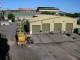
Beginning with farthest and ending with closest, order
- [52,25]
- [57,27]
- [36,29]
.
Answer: [57,27]
[52,25]
[36,29]

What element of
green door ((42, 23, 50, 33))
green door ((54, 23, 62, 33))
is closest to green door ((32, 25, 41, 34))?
green door ((42, 23, 50, 33))

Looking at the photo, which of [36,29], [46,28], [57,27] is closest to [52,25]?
[57,27]

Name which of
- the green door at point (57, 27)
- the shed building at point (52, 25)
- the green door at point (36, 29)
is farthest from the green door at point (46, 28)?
the green door at point (57, 27)

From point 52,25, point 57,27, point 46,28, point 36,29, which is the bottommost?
point 36,29

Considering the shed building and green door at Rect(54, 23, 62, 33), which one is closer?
the shed building

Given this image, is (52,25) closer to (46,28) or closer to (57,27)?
(57,27)

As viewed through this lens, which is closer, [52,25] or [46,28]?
[46,28]

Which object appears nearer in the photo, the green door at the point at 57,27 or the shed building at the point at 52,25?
the shed building at the point at 52,25

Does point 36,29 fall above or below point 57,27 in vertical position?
below

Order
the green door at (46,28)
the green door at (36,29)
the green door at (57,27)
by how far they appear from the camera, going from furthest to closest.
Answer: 1. the green door at (57,27)
2. the green door at (46,28)
3. the green door at (36,29)

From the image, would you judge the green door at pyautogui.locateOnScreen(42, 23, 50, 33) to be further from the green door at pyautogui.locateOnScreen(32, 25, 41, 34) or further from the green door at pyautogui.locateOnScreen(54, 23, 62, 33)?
the green door at pyautogui.locateOnScreen(54, 23, 62, 33)

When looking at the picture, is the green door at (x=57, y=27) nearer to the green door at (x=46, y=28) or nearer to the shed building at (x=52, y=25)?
the shed building at (x=52, y=25)

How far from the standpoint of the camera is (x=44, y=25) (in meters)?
27.2

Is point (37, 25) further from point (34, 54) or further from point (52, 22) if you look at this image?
point (34, 54)
